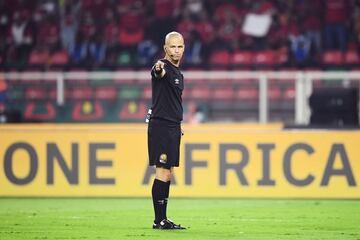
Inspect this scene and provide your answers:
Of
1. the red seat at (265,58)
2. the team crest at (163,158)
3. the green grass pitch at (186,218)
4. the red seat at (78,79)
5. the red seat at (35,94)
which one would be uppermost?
the red seat at (265,58)

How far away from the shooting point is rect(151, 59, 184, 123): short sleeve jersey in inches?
444

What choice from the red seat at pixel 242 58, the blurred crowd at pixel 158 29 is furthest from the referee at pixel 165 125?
the red seat at pixel 242 58

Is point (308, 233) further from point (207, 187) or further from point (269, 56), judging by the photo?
point (269, 56)

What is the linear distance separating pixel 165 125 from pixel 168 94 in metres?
0.34

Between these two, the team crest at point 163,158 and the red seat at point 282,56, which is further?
the red seat at point 282,56

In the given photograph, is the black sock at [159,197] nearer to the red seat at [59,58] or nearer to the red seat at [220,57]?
the red seat at [220,57]

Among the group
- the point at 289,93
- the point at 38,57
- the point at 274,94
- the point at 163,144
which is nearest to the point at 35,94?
the point at 274,94

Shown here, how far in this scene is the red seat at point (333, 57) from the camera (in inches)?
972

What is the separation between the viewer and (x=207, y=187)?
53.8 feet

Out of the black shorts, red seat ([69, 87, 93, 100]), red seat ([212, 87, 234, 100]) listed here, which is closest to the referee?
the black shorts

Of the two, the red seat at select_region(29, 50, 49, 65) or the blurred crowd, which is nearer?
the blurred crowd

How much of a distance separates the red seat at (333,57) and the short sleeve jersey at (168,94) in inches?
539

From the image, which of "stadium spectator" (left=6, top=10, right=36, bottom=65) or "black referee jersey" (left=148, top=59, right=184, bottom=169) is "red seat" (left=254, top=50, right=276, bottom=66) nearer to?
"stadium spectator" (left=6, top=10, right=36, bottom=65)

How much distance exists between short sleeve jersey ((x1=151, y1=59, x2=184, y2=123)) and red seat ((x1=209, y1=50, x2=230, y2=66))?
46.2ft
